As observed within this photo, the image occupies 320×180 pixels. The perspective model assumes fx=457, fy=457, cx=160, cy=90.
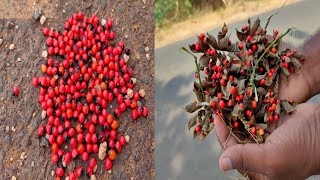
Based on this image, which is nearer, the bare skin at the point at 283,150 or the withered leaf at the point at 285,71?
the bare skin at the point at 283,150

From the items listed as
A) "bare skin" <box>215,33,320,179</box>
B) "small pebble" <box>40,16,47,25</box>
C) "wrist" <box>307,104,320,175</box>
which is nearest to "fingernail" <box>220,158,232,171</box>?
"bare skin" <box>215,33,320,179</box>

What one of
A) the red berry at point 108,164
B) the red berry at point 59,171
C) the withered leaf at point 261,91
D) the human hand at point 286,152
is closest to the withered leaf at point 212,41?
the withered leaf at point 261,91

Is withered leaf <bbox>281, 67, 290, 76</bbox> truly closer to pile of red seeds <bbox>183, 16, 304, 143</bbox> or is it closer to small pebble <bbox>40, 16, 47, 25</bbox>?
pile of red seeds <bbox>183, 16, 304, 143</bbox>

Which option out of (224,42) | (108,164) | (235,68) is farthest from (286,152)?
(108,164)

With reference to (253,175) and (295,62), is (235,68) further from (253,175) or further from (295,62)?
(253,175)

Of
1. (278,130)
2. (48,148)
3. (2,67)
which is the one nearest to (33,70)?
(2,67)

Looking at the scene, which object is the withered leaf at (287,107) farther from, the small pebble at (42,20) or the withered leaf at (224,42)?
the small pebble at (42,20)

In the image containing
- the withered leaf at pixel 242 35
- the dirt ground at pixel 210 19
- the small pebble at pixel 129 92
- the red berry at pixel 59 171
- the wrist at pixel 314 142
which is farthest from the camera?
the dirt ground at pixel 210 19
